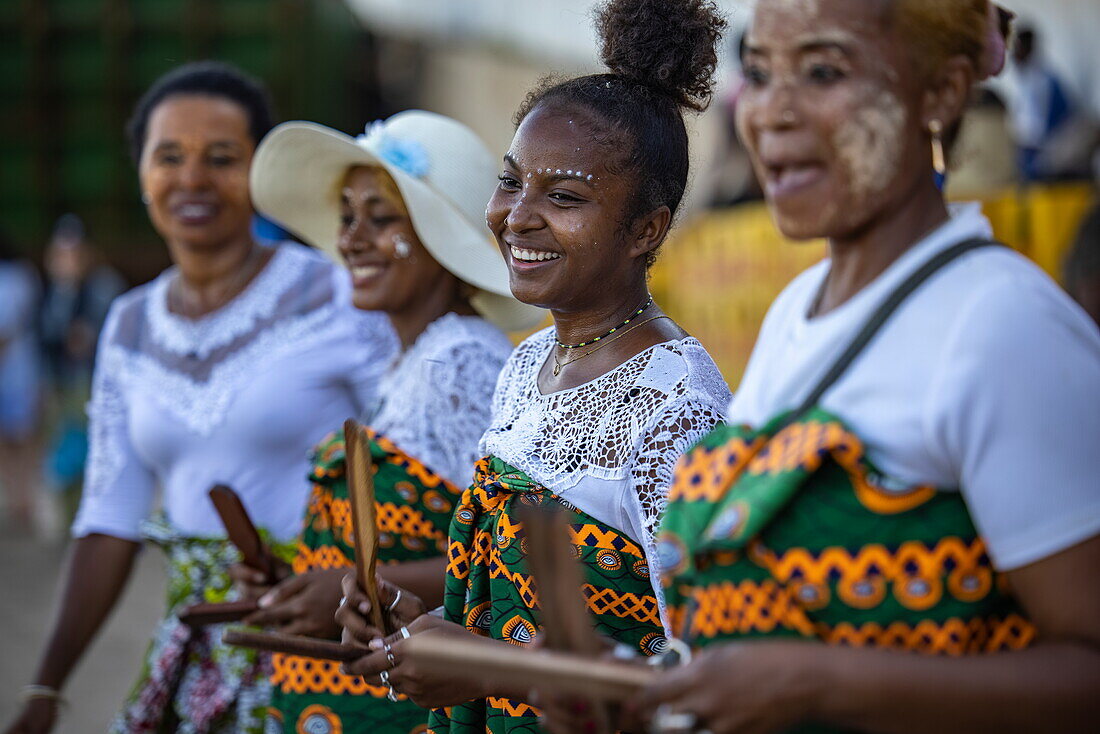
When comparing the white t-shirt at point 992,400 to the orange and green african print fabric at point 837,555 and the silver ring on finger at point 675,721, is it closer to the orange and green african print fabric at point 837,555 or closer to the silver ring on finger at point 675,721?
the orange and green african print fabric at point 837,555

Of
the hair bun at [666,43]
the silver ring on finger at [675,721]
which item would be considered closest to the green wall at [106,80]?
the hair bun at [666,43]

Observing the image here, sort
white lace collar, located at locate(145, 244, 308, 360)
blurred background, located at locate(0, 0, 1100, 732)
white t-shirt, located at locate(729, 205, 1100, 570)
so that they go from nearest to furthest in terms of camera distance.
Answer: white t-shirt, located at locate(729, 205, 1100, 570) < white lace collar, located at locate(145, 244, 308, 360) < blurred background, located at locate(0, 0, 1100, 732)

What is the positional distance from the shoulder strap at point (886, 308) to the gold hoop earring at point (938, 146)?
0.43 ft

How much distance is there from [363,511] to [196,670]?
129cm

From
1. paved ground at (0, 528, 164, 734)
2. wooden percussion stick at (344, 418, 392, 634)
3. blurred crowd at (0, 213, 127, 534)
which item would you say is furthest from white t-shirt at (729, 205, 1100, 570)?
blurred crowd at (0, 213, 127, 534)

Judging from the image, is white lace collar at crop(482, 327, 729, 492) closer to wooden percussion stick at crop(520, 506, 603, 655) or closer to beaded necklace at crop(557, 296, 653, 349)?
beaded necklace at crop(557, 296, 653, 349)

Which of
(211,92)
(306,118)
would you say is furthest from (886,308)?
(306,118)

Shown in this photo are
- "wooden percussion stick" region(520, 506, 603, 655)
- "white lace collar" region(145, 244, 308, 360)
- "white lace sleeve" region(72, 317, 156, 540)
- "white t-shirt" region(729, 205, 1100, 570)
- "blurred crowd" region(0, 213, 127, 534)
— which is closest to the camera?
"white t-shirt" region(729, 205, 1100, 570)

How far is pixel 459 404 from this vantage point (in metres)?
2.76

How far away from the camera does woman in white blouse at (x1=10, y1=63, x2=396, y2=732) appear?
329cm

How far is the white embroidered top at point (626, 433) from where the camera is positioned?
2.06 meters

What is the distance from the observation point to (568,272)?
2.29 metres

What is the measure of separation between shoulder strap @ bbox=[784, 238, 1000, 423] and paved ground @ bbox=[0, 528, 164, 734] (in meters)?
4.42

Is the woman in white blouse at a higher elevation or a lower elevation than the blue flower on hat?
lower
